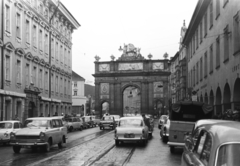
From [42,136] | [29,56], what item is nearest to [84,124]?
[29,56]

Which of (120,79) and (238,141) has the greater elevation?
(120,79)

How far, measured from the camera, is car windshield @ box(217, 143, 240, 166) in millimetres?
3702

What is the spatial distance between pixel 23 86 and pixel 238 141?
29.3 metres

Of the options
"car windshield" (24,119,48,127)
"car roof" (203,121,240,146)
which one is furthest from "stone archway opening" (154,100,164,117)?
"car roof" (203,121,240,146)

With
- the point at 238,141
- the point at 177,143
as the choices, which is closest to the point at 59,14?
the point at 177,143

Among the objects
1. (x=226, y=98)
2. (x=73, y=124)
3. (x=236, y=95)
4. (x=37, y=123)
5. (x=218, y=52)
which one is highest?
(x=218, y=52)

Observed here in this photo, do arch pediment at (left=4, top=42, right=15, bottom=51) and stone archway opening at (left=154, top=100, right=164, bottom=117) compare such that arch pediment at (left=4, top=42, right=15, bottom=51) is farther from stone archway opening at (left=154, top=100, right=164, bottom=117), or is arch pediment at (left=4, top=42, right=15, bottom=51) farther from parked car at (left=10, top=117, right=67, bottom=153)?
stone archway opening at (left=154, top=100, right=164, bottom=117)

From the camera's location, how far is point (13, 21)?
28594 millimetres

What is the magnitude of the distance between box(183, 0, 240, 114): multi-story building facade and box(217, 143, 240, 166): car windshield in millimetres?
15677

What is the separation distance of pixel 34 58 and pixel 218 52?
17736 mm

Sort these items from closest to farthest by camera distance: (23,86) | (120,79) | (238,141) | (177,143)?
1. (238,141)
2. (177,143)
3. (23,86)
4. (120,79)

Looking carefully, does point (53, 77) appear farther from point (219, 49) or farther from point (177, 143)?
point (177, 143)

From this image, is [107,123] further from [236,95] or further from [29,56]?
[236,95]

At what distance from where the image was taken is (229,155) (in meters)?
3.75
